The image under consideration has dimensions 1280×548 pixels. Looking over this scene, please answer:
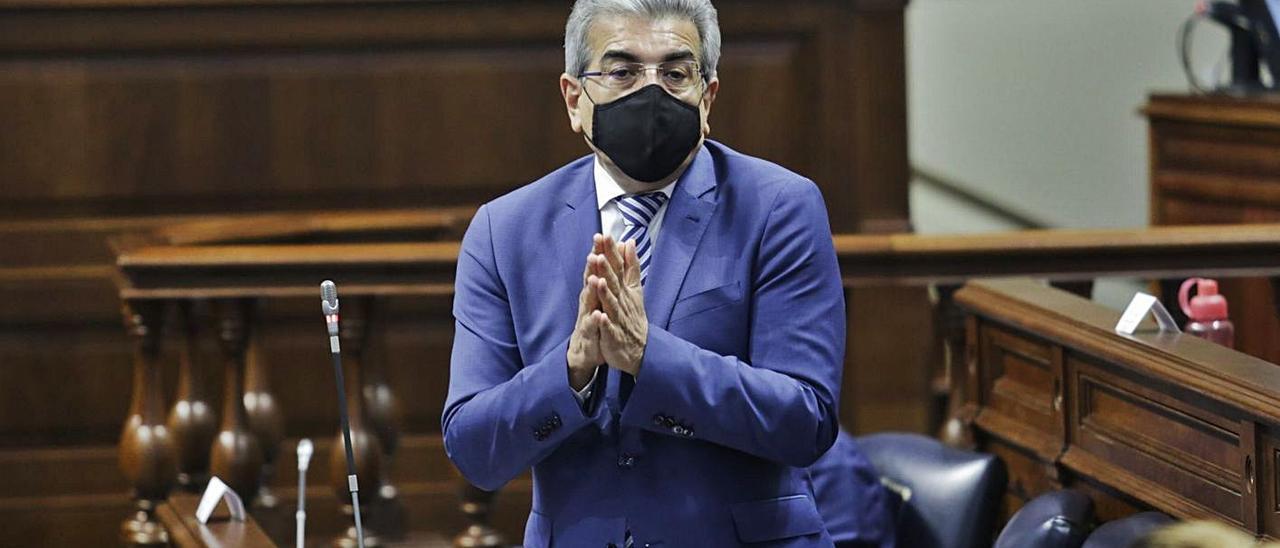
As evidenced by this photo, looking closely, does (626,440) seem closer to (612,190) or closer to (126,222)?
(612,190)

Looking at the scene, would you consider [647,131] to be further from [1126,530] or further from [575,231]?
[1126,530]

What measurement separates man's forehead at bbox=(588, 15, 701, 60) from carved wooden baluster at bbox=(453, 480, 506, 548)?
70.6 inches

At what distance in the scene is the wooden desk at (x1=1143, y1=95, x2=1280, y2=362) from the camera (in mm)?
6102

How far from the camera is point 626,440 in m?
2.75

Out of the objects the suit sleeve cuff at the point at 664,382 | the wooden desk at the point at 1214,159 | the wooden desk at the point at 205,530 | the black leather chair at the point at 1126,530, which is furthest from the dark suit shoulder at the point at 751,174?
the wooden desk at the point at 1214,159

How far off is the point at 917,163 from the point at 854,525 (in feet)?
16.3

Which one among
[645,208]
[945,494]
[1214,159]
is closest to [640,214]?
[645,208]

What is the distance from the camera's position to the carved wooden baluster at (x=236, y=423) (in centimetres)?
446

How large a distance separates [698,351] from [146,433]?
2251mm

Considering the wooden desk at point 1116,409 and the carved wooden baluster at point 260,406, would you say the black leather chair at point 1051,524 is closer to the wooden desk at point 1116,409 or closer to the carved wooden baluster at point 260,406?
the wooden desk at point 1116,409

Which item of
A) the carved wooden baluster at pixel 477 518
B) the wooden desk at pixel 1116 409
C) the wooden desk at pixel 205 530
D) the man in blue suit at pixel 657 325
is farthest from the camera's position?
the carved wooden baluster at pixel 477 518

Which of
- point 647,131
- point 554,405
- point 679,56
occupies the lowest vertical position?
point 554,405

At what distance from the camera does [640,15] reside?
2740mm

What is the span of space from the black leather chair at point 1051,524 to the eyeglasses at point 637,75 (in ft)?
3.77
